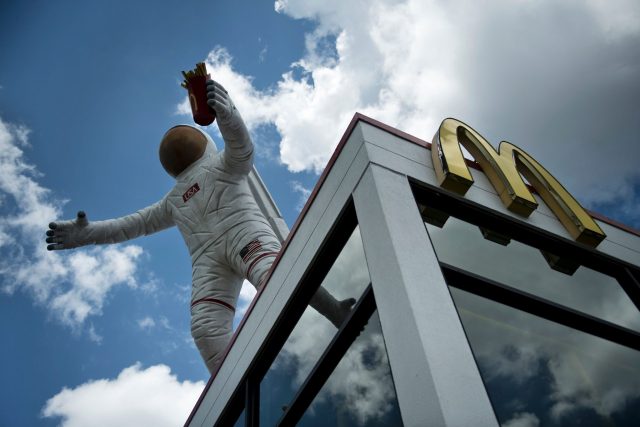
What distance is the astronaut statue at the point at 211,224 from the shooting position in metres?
7.17

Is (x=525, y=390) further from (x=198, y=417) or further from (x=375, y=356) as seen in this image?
(x=198, y=417)

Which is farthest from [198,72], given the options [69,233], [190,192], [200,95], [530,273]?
[530,273]

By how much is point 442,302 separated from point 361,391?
33.4 inches

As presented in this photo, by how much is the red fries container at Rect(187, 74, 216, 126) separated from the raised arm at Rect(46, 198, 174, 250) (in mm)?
1976

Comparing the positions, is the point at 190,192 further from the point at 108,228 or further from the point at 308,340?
the point at 308,340

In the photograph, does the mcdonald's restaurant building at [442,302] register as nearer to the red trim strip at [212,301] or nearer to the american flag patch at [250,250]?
the american flag patch at [250,250]

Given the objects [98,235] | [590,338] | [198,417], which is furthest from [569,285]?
[98,235]

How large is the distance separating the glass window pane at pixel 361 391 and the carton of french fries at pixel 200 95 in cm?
374

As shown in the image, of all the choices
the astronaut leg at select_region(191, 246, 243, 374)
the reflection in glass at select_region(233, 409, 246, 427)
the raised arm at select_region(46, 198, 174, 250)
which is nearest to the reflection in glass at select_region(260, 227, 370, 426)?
the reflection in glass at select_region(233, 409, 246, 427)

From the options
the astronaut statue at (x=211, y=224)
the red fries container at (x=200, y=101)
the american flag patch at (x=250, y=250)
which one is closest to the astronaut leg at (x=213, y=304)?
the astronaut statue at (x=211, y=224)

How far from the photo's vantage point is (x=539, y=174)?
562 cm

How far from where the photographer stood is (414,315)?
3.26 metres

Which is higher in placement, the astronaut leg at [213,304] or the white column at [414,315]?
the astronaut leg at [213,304]

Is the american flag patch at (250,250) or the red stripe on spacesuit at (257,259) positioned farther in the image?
the american flag patch at (250,250)
